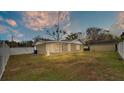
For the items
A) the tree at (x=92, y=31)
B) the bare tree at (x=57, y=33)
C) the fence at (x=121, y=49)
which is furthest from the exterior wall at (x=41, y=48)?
the fence at (x=121, y=49)

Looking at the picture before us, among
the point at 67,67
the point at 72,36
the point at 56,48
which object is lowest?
the point at 67,67

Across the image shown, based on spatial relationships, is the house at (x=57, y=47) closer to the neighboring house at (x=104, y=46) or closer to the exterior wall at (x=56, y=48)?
the exterior wall at (x=56, y=48)

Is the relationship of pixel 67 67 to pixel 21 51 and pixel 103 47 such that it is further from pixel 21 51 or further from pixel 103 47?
pixel 21 51

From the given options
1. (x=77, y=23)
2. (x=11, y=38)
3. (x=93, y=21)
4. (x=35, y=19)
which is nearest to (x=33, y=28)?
(x=35, y=19)

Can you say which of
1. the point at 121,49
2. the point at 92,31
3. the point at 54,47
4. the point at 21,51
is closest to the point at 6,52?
the point at 21,51

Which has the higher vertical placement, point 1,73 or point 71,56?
point 71,56

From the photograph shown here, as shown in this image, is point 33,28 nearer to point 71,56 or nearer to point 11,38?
point 11,38

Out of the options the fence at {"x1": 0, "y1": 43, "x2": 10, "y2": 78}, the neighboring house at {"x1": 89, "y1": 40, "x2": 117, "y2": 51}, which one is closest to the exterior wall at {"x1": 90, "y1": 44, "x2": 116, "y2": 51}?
the neighboring house at {"x1": 89, "y1": 40, "x2": 117, "y2": 51}
